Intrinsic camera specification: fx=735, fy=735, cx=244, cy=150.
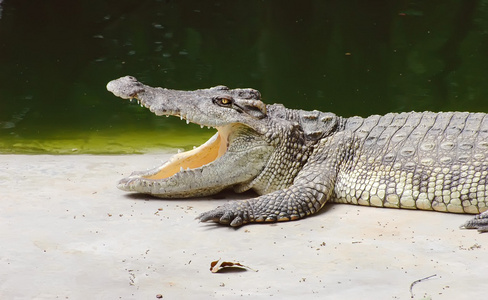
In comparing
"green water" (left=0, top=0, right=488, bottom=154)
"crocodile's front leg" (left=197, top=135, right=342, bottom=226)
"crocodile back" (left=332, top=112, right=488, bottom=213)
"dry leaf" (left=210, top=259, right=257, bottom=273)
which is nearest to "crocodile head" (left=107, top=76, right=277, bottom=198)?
"crocodile's front leg" (left=197, top=135, right=342, bottom=226)

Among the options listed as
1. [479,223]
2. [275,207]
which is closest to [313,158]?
[275,207]

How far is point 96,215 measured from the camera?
5.48m

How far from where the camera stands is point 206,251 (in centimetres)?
472

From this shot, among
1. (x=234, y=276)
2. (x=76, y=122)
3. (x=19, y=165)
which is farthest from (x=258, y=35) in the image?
(x=234, y=276)

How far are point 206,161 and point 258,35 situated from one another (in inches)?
337

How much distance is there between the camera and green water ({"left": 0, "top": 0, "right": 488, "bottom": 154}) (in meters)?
9.34

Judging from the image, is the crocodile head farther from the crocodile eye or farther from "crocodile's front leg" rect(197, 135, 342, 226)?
"crocodile's front leg" rect(197, 135, 342, 226)

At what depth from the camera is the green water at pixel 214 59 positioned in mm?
9344

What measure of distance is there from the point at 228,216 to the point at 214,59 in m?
7.58

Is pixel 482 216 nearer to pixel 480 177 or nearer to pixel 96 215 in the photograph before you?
pixel 480 177

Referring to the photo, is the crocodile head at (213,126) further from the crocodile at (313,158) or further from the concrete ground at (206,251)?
the concrete ground at (206,251)

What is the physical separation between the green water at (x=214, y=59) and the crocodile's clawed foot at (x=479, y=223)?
400cm

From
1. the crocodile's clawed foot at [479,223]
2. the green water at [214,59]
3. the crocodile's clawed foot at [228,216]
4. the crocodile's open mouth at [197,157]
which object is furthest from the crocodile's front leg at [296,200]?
the green water at [214,59]

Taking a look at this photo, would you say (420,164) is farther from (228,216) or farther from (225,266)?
(225,266)
